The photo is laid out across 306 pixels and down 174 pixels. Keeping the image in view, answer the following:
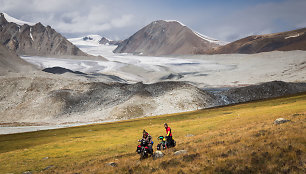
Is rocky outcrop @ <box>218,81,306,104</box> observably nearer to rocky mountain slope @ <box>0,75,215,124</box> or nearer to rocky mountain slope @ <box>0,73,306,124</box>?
rocky mountain slope @ <box>0,73,306,124</box>

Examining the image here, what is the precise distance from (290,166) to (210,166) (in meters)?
4.01

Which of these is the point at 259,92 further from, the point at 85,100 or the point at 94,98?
the point at 85,100

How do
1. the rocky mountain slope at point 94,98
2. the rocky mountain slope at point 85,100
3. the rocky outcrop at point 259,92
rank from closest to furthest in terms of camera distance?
the rocky mountain slope at point 85,100, the rocky mountain slope at point 94,98, the rocky outcrop at point 259,92

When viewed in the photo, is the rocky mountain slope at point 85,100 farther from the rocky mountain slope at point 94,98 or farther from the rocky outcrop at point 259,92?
the rocky outcrop at point 259,92

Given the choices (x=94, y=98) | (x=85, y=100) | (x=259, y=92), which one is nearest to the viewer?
(x=85, y=100)

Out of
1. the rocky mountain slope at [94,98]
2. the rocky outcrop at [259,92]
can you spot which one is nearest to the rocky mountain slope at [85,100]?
the rocky mountain slope at [94,98]

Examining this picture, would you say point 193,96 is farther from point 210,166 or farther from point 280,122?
point 210,166

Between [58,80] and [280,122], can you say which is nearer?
[280,122]

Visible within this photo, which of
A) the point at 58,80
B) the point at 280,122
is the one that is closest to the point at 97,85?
the point at 58,80

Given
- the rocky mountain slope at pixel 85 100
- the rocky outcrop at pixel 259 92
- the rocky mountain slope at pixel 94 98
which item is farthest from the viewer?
the rocky outcrop at pixel 259 92

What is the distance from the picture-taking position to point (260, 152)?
16.0 m

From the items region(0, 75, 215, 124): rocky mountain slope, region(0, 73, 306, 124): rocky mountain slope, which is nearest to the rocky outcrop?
region(0, 73, 306, 124): rocky mountain slope

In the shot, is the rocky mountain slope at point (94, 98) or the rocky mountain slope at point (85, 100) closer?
the rocky mountain slope at point (85, 100)

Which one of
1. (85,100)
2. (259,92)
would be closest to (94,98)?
(85,100)
